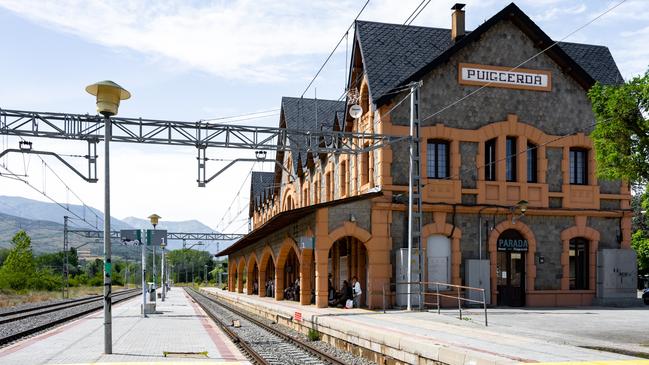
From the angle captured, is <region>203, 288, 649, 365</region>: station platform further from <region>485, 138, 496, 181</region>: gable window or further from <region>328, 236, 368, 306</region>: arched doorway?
<region>485, 138, 496, 181</region>: gable window

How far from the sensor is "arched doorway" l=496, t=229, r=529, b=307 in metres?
25.7

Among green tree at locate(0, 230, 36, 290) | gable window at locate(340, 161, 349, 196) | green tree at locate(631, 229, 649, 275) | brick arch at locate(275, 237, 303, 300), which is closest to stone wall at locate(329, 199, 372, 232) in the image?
brick arch at locate(275, 237, 303, 300)

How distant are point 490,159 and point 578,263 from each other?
5.32 meters

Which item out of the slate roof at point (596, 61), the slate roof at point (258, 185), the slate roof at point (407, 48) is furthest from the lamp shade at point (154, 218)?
the slate roof at point (258, 185)

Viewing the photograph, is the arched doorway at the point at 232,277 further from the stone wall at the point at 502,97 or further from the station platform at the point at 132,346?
the station platform at the point at 132,346

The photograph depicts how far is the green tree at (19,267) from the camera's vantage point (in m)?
59.9

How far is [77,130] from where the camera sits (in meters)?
21.3

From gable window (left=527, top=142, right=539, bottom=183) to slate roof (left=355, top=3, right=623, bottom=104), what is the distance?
11.5 feet

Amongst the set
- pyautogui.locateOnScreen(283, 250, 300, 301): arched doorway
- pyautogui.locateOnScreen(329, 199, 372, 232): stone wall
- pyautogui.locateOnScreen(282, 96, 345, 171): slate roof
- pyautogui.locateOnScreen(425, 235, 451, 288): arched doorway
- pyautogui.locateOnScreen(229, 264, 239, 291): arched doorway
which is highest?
pyautogui.locateOnScreen(282, 96, 345, 171): slate roof

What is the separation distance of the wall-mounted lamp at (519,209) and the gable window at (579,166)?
3.20 m

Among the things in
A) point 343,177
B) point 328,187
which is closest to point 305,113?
point 328,187

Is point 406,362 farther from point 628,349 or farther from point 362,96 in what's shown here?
point 362,96

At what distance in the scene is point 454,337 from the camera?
1391 cm

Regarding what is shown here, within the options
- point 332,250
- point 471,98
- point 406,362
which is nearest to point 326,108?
point 332,250
